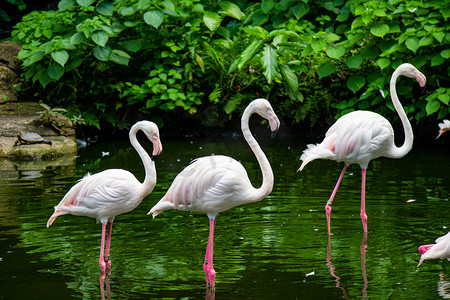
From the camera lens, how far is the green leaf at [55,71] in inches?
383

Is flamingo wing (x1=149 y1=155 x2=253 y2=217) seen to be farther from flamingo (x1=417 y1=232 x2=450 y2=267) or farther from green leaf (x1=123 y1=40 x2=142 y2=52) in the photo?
green leaf (x1=123 y1=40 x2=142 y2=52)

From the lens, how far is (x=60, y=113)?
1008 cm

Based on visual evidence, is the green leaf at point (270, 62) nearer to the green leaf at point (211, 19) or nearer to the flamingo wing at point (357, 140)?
the green leaf at point (211, 19)

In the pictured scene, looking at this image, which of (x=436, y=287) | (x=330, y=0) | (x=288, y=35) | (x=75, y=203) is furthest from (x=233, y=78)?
(x=436, y=287)

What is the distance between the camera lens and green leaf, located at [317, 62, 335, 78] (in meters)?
9.49

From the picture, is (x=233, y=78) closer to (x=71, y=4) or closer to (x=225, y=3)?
(x=225, y=3)

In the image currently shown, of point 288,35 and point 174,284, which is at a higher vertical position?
point 288,35

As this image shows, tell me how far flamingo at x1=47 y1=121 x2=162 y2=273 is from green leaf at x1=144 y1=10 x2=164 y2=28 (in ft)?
17.4

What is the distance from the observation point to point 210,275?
13.3 feet

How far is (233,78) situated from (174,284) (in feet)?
21.3

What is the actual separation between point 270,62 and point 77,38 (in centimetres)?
291

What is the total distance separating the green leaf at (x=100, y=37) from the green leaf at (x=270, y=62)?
2359mm

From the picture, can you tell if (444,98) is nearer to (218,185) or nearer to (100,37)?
(100,37)

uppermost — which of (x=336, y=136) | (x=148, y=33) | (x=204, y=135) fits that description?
(x=148, y=33)
